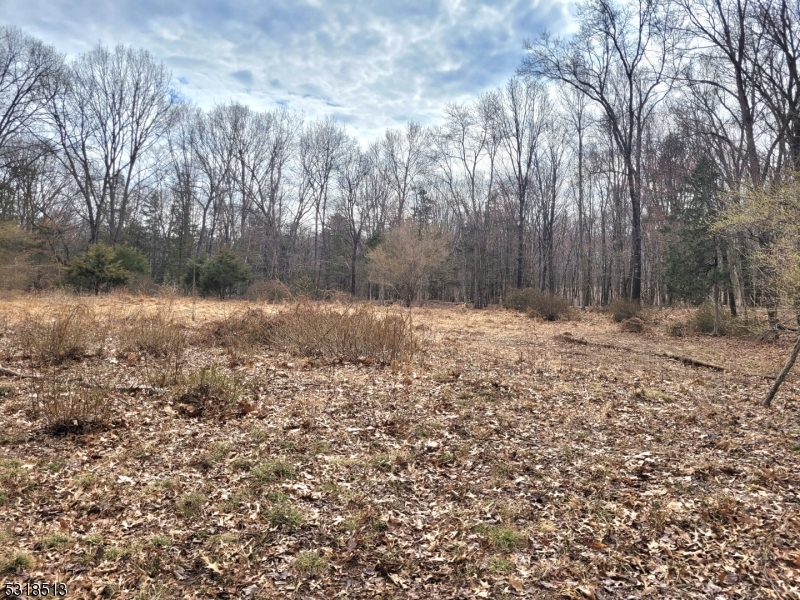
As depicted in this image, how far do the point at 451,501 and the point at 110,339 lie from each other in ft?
26.6

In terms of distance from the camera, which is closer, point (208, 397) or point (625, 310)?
point (208, 397)

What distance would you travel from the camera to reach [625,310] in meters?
16.9

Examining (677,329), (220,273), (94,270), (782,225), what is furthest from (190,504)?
(220,273)

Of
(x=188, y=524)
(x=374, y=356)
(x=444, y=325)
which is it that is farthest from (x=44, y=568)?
(x=444, y=325)

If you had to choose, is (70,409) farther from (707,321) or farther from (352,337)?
(707,321)

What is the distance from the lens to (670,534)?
10.1ft

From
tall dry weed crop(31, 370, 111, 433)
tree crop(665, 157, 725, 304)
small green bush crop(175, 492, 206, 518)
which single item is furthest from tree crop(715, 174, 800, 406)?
tall dry weed crop(31, 370, 111, 433)

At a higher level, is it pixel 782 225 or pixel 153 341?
pixel 782 225

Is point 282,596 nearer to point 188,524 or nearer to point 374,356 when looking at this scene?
point 188,524

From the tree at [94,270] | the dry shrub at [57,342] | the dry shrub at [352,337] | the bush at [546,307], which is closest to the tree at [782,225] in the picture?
the dry shrub at [352,337]

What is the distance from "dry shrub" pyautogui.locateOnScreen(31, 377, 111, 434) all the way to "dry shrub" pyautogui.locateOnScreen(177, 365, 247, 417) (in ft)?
2.70

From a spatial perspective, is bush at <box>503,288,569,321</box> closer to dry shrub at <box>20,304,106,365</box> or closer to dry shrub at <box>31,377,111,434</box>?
dry shrub at <box>20,304,106,365</box>

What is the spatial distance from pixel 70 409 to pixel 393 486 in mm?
3447

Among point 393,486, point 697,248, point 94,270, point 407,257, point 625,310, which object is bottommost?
point 393,486
